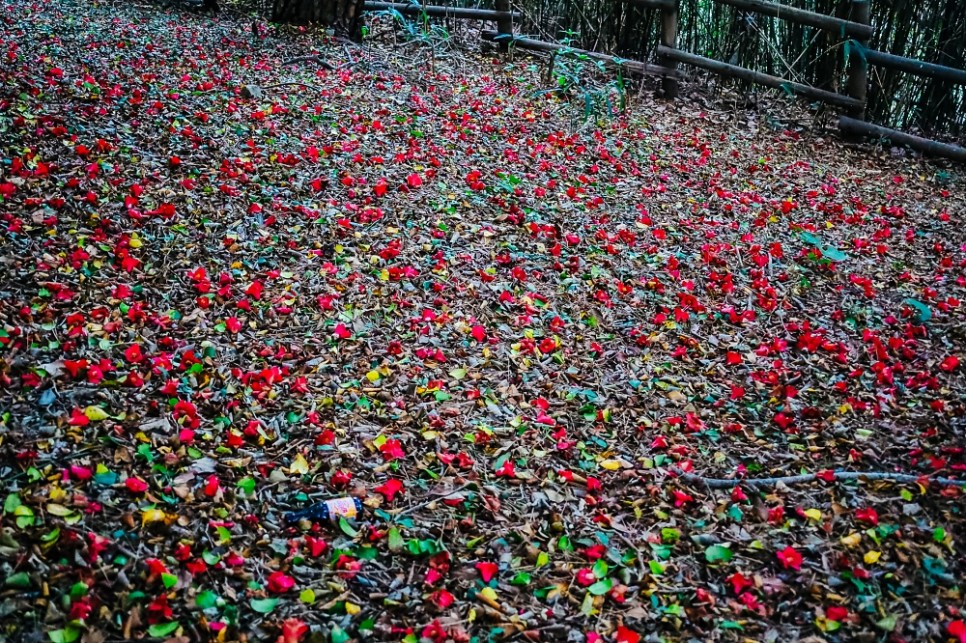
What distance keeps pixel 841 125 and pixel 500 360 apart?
4.46m

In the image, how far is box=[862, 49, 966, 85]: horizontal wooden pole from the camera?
5391 mm

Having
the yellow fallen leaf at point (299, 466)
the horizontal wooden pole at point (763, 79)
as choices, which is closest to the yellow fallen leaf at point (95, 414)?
the yellow fallen leaf at point (299, 466)

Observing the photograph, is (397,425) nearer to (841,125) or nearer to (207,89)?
(207,89)

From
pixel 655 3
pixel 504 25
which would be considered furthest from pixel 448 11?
pixel 655 3

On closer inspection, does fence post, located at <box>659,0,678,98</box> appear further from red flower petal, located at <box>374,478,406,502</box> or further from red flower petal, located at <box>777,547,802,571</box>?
red flower petal, located at <box>374,478,406,502</box>

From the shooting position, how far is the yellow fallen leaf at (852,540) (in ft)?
7.98

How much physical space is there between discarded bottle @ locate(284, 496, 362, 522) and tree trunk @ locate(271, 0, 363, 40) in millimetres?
5506

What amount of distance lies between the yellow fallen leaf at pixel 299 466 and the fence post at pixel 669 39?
5.38 metres

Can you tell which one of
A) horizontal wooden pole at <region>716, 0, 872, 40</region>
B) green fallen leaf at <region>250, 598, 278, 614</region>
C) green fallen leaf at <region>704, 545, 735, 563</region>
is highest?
horizontal wooden pole at <region>716, 0, 872, 40</region>

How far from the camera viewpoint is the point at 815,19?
5668 mm

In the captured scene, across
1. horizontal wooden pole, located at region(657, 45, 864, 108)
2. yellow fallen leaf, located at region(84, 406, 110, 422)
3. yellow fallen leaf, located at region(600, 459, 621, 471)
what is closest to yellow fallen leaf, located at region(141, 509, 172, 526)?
yellow fallen leaf, located at region(84, 406, 110, 422)

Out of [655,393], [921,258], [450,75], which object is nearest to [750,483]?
[655,393]

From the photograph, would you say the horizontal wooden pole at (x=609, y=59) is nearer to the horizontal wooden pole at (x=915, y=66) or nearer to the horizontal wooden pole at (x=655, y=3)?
the horizontal wooden pole at (x=655, y=3)

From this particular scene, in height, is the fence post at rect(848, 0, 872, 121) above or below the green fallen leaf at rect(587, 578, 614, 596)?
above
